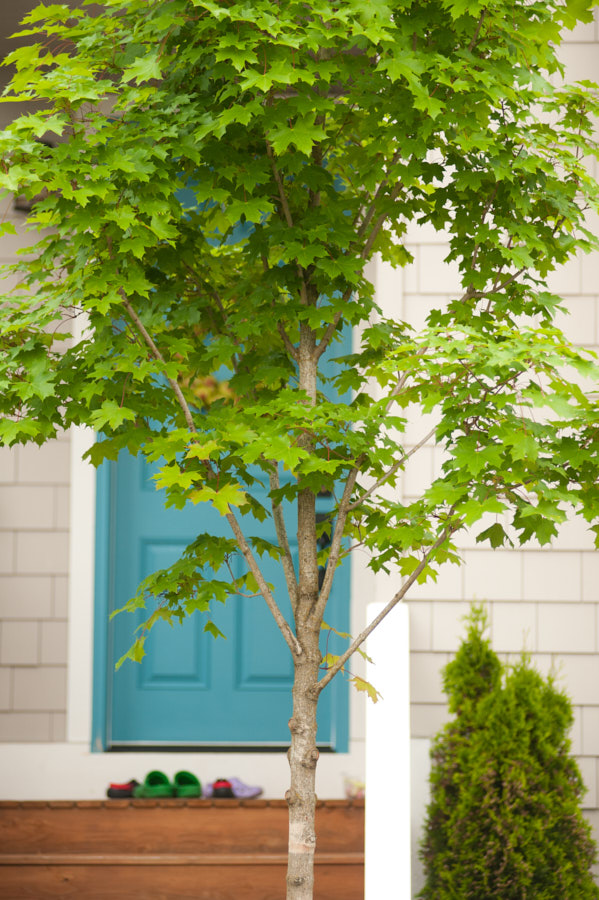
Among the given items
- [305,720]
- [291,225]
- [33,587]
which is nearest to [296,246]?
[291,225]

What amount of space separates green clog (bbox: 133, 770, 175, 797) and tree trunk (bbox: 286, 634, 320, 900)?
1628mm

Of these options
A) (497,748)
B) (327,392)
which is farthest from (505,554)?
(327,392)

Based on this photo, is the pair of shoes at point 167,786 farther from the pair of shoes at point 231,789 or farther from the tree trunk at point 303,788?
the tree trunk at point 303,788

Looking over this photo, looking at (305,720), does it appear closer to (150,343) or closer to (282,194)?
(150,343)

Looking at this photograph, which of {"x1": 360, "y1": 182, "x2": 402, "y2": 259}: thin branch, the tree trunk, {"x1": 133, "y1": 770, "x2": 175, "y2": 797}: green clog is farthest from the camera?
{"x1": 133, "y1": 770, "x2": 175, "y2": 797}: green clog

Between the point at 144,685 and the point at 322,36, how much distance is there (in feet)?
8.94

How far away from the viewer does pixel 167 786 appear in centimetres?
334

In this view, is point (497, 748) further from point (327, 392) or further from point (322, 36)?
point (322, 36)

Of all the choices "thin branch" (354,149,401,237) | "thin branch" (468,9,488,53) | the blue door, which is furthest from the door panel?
"thin branch" (468,9,488,53)

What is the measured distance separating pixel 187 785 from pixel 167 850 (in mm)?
235

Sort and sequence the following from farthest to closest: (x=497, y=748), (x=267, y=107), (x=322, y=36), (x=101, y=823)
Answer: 1. (x=101, y=823)
2. (x=497, y=748)
3. (x=267, y=107)
4. (x=322, y=36)

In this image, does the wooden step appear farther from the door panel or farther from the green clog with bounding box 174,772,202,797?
the door panel

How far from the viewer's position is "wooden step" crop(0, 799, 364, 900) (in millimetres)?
3125

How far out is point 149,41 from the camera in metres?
Answer: 1.71
